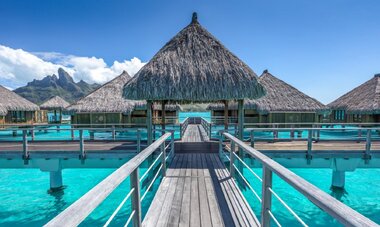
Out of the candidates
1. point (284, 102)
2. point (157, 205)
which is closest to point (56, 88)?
point (284, 102)

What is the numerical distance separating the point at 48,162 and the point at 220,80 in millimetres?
6623

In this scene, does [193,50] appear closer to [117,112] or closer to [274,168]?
[274,168]

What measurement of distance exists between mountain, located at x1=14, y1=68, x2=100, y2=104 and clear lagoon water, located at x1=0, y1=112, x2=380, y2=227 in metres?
135

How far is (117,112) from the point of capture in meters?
15.2

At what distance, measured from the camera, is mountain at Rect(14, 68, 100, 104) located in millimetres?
128375

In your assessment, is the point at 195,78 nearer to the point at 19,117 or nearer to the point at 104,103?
the point at 104,103

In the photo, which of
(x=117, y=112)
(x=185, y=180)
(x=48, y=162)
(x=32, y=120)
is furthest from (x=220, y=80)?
(x=32, y=120)

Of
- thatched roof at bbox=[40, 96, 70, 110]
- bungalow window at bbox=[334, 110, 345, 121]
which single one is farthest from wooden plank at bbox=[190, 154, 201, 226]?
thatched roof at bbox=[40, 96, 70, 110]

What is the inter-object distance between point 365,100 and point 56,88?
173 m

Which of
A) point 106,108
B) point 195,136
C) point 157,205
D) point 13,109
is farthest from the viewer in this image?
point 13,109

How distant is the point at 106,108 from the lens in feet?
49.6

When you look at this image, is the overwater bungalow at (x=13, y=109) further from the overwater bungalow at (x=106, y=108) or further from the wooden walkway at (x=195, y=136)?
the wooden walkway at (x=195, y=136)

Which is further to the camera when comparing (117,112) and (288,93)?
(288,93)

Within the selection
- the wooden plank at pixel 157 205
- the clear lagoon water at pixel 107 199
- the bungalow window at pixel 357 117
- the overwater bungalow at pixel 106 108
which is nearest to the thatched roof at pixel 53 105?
Result: the overwater bungalow at pixel 106 108
